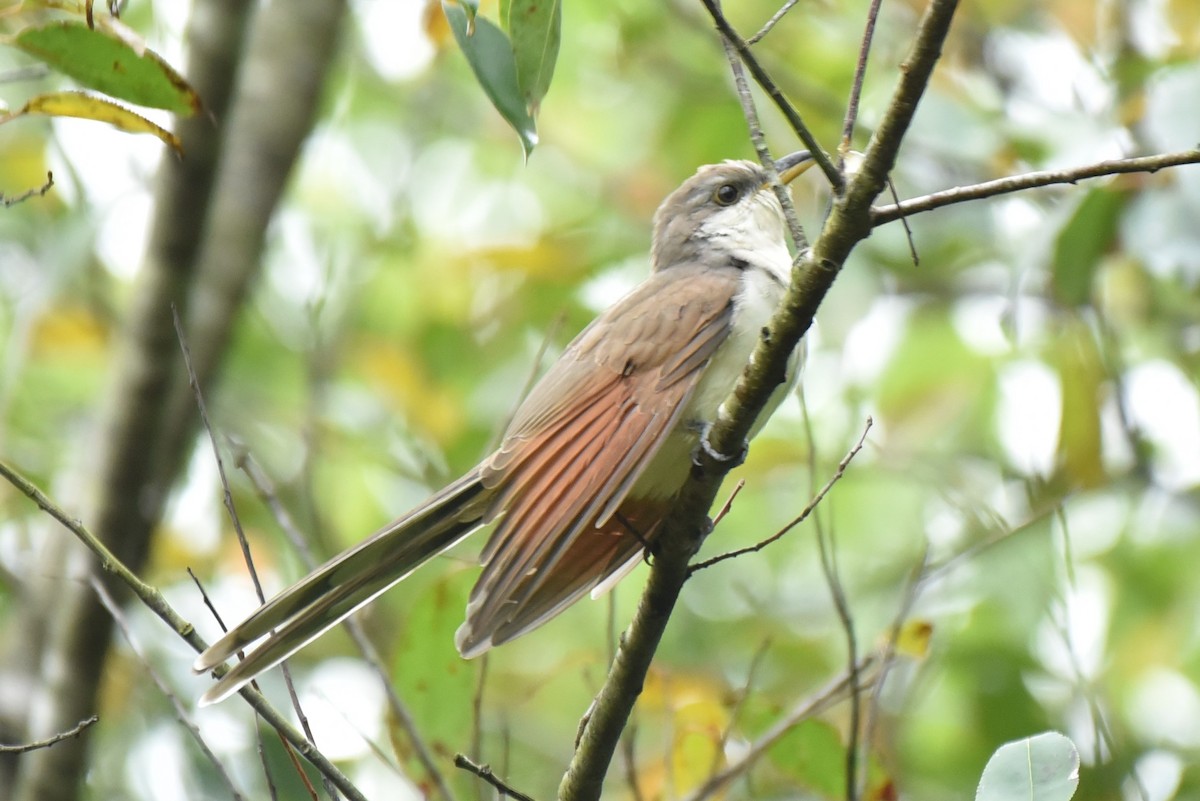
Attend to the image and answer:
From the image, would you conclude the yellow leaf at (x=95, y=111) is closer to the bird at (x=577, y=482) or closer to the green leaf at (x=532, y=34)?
the green leaf at (x=532, y=34)

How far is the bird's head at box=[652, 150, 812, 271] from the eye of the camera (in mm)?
4586

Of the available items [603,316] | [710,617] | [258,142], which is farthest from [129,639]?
[710,617]

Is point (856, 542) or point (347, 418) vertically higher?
point (347, 418)

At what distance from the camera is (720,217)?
474 centimetres

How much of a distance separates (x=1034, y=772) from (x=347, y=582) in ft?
5.67

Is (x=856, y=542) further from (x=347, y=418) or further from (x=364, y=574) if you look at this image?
(x=364, y=574)

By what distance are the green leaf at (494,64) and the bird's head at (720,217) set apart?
203 centimetres

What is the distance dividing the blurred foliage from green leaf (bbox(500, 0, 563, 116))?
1772mm

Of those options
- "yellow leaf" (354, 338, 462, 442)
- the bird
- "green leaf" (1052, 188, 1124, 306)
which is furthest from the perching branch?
"yellow leaf" (354, 338, 462, 442)

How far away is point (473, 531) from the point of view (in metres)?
3.60

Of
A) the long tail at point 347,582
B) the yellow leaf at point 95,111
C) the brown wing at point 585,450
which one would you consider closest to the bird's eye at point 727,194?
the brown wing at point 585,450

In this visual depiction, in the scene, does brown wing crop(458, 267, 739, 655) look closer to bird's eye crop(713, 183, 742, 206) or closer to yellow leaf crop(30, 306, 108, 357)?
bird's eye crop(713, 183, 742, 206)

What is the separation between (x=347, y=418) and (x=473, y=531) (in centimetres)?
299

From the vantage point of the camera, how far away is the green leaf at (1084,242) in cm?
454
